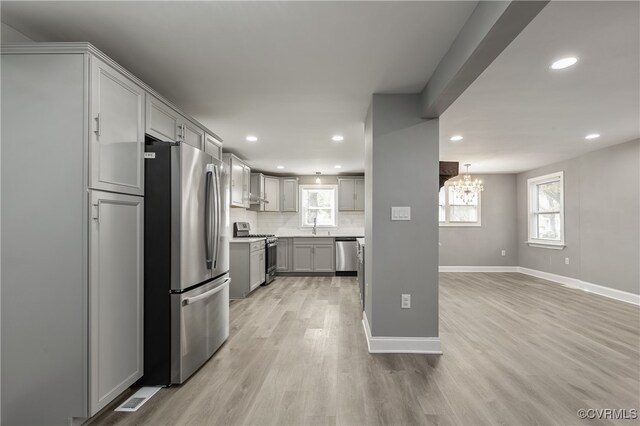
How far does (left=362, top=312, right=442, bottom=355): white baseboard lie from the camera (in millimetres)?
3035

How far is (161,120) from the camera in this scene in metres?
2.62

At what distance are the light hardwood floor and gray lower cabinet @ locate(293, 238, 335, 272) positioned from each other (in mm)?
2810

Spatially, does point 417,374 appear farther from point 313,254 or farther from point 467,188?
point 467,188

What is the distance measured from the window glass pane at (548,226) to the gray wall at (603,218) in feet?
1.09

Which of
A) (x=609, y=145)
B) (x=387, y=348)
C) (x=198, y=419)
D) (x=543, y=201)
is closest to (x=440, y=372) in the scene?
(x=387, y=348)

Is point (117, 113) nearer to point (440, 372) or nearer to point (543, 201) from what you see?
point (440, 372)

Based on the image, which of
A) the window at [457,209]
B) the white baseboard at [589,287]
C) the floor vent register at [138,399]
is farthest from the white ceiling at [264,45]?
the window at [457,209]

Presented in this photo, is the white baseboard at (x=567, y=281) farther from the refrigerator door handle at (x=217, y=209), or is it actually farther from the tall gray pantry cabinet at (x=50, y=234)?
the tall gray pantry cabinet at (x=50, y=234)

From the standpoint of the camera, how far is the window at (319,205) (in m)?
8.09

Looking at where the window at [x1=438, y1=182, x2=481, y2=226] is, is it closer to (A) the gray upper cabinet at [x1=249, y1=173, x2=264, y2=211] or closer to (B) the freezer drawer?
(A) the gray upper cabinet at [x1=249, y1=173, x2=264, y2=211]

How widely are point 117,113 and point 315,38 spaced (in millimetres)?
1343

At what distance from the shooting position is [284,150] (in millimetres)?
5453

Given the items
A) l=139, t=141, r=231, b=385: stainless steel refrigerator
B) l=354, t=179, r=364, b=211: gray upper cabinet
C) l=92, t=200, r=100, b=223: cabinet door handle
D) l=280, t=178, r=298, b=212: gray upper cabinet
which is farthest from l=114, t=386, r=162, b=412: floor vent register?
l=354, t=179, r=364, b=211: gray upper cabinet

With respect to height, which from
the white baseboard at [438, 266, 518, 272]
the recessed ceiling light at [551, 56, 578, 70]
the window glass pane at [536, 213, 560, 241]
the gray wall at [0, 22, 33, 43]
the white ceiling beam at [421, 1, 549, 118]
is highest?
the recessed ceiling light at [551, 56, 578, 70]
